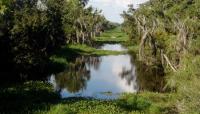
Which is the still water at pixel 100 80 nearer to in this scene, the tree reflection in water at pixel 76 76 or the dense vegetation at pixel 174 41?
the tree reflection in water at pixel 76 76

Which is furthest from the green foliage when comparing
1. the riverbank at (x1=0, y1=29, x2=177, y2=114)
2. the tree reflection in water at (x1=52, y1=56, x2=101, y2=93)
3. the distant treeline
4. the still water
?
the distant treeline

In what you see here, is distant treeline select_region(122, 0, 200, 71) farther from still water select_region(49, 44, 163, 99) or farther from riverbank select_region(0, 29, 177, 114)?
riverbank select_region(0, 29, 177, 114)

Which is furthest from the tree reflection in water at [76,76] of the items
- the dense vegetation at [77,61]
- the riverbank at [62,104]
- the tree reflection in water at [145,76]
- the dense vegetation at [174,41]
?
the riverbank at [62,104]

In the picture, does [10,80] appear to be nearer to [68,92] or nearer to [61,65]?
[68,92]

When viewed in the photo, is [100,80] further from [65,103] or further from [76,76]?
[65,103]

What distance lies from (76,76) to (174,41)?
1597 cm

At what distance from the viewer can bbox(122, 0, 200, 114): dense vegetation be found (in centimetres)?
3249

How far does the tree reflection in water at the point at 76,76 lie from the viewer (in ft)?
191

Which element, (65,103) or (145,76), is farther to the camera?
(145,76)

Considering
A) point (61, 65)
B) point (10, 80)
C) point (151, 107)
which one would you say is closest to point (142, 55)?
point (61, 65)

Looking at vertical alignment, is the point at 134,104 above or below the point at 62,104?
below

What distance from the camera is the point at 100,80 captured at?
66.1 meters

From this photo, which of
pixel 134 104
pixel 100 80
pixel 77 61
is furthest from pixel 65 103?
pixel 77 61

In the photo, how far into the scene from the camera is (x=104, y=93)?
53.1 meters
